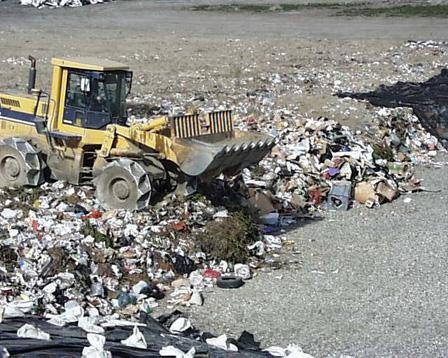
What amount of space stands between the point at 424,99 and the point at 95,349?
1595cm

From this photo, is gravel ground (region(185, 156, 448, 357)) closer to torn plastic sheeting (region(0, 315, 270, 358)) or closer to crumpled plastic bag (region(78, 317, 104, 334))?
torn plastic sheeting (region(0, 315, 270, 358))

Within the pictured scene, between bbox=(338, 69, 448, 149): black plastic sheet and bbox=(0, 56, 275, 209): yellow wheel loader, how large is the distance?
8212 millimetres

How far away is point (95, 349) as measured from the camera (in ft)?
25.3

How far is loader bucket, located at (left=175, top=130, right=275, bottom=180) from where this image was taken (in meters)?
12.4

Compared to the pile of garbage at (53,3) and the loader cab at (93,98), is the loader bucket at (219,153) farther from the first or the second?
the pile of garbage at (53,3)

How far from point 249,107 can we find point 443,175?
14.4 ft

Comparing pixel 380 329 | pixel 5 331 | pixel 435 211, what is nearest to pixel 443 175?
pixel 435 211

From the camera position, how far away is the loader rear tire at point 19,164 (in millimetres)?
12961

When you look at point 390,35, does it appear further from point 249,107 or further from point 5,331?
point 5,331

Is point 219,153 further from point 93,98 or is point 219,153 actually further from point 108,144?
point 93,98

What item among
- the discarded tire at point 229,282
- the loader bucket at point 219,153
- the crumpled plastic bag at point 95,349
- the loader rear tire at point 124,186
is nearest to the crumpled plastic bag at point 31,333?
the crumpled plastic bag at point 95,349

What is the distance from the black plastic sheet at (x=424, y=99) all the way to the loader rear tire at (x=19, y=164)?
9.37 m

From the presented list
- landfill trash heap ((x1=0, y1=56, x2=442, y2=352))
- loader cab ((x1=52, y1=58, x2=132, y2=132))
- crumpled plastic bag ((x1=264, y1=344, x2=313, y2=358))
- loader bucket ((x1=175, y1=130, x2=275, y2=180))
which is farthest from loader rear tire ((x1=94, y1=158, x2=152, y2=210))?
crumpled plastic bag ((x1=264, y1=344, x2=313, y2=358))

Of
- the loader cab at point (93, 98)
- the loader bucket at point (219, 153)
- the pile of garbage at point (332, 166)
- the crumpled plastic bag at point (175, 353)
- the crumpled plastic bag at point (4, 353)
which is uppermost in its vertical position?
the loader cab at point (93, 98)
